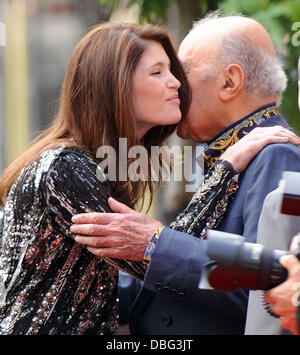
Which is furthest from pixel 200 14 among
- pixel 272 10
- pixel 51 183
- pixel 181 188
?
pixel 51 183

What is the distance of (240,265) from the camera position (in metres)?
1.66

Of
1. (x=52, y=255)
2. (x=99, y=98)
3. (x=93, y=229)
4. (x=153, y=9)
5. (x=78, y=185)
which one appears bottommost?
(x=52, y=255)

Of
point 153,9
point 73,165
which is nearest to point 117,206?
point 73,165

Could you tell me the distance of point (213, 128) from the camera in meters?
3.10

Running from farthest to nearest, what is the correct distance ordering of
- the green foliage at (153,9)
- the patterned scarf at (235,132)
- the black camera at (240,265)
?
the green foliage at (153,9) < the patterned scarf at (235,132) < the black camera at (240,265)

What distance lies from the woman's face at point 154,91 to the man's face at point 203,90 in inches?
6.8

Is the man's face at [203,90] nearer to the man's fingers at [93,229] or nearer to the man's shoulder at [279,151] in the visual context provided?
the man's shoulder at [279,151]

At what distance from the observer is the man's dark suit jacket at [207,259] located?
2.52 metres

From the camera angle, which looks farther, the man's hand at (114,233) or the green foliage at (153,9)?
the green foliage at (153,9)

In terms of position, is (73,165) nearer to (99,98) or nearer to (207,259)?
(99,98)

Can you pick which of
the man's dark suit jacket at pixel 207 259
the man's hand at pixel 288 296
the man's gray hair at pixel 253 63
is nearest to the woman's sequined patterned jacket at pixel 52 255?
the man's dark suit jacket at pixel 207 259

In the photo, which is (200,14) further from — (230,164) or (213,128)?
(230,164)

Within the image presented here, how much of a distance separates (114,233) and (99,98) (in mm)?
520

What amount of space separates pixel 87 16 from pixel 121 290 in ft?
11.8
